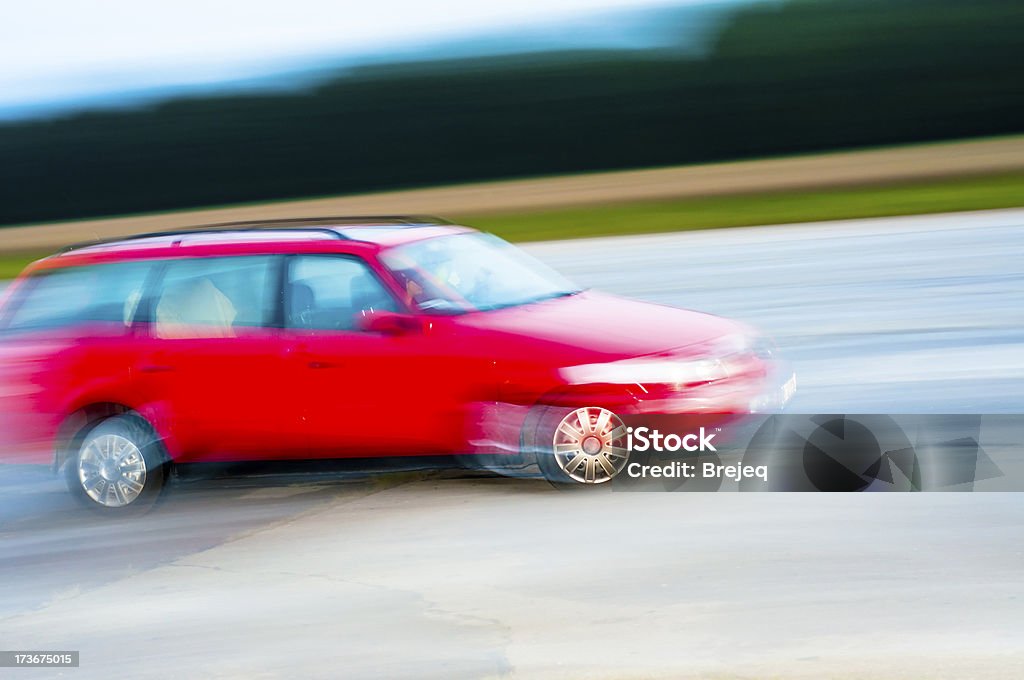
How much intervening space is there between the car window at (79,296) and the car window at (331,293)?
97cm

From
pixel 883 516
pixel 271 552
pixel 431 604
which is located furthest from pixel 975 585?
pixel 271 552

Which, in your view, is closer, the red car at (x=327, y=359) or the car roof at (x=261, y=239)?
the red car at (x=327, y=359)

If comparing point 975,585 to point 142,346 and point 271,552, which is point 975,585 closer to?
point 271,552

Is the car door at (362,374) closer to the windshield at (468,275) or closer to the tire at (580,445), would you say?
the windshield at (468,275)

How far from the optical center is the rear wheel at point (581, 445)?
7211mm

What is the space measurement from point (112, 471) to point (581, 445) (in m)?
2.77

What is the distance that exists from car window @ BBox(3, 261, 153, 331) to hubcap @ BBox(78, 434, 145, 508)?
708 millimetres

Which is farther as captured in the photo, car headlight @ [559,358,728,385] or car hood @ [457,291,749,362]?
car hood @ [457,291,749,362]

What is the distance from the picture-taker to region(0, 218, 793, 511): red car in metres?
7.28

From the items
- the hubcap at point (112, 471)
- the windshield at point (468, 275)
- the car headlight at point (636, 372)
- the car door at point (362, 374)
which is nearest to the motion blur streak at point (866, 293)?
the windshield at point (468, 275)

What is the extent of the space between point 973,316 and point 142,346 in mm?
7821

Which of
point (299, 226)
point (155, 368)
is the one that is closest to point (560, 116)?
point (299, 226)

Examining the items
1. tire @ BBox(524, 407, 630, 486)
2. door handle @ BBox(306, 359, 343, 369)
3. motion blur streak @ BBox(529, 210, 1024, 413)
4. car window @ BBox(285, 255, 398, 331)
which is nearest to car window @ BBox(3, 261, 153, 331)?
car window @ BBox(285, 255, 398, 331)

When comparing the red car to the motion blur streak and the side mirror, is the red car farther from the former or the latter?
the motion blur streak
